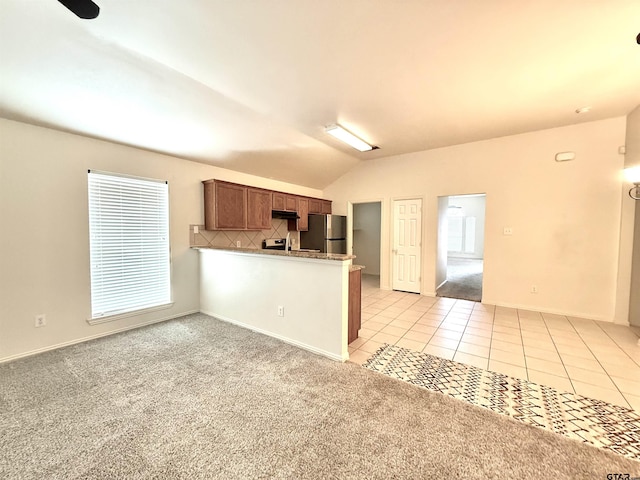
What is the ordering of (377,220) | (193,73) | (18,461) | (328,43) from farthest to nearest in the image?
(377,220)
(193,73)
(328,43)
(18,461)

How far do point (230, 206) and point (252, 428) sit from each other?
10.7 ft

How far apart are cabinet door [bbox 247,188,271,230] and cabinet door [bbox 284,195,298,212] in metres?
0.47

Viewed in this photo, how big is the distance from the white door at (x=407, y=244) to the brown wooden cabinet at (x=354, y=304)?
→ 2564 millimetres

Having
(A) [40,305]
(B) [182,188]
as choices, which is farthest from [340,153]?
(A) [40,305]

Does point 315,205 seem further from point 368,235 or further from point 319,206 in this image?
point 368,235

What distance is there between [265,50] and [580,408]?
144 inches

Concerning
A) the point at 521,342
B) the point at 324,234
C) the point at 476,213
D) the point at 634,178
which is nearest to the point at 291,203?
the point at 324,234

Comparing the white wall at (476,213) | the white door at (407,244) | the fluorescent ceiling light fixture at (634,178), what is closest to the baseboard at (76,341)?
the white door at (407,244)

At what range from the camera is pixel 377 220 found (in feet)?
23.6

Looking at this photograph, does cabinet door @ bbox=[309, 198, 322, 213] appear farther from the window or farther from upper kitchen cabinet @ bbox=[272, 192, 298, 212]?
the window

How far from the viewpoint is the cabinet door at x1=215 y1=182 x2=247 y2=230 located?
4.04 m

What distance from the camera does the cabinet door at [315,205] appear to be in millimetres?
5797

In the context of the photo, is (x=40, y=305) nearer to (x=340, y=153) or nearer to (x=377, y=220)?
(x=340, y=153)

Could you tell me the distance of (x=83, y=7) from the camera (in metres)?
1.24
